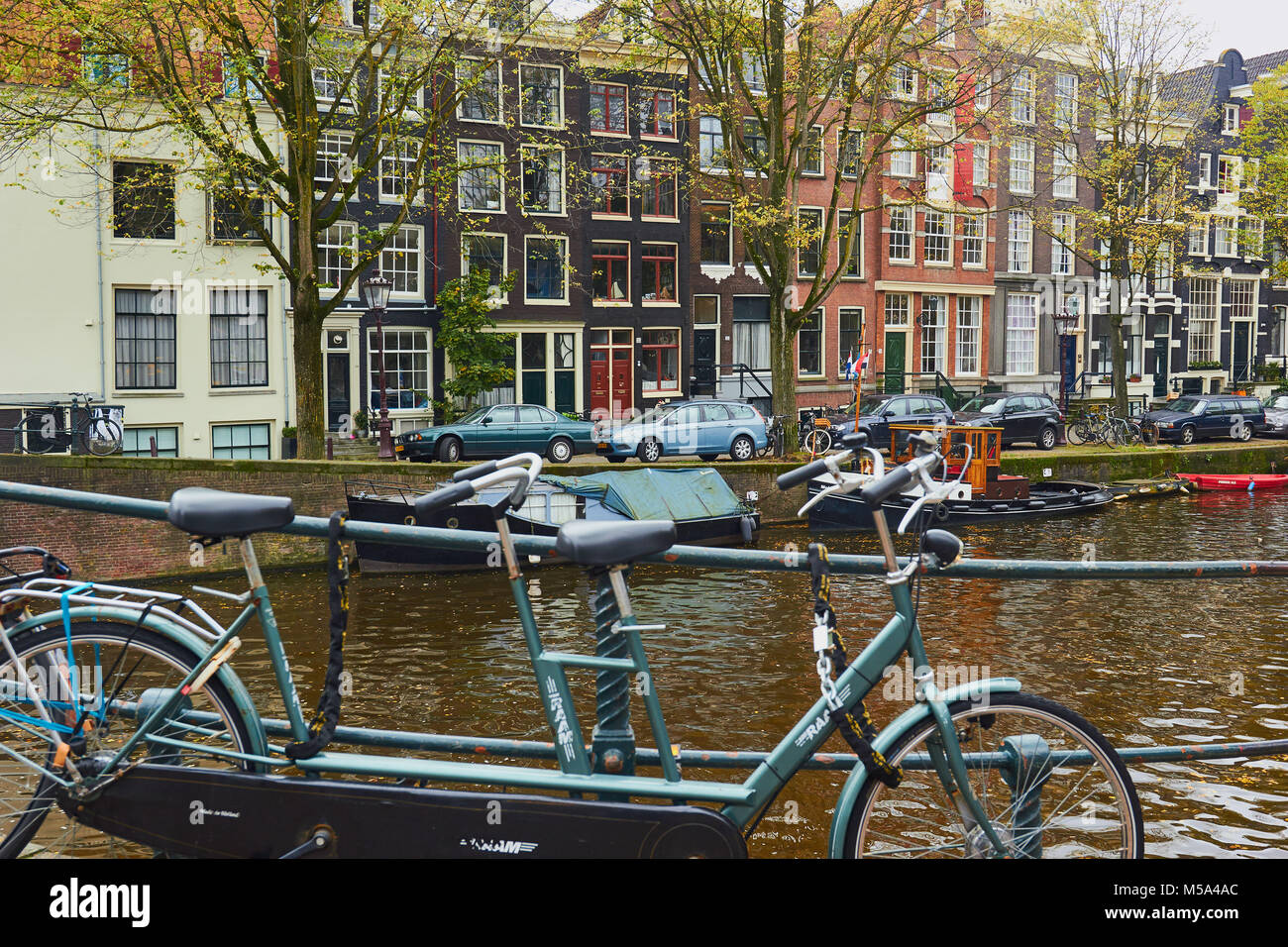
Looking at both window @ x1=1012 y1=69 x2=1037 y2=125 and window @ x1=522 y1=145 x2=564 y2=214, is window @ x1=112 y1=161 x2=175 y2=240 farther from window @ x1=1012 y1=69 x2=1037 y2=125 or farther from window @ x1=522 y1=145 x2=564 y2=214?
window @ x1=1012 y1=69 x2=1037 y2=125

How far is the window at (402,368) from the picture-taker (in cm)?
2919

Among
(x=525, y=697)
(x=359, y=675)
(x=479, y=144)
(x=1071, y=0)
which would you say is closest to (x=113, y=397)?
(x=479, y=144)

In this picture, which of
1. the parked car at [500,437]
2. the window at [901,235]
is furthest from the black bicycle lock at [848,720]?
the window at [901,235]

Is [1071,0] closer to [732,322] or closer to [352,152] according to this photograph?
[732,322]

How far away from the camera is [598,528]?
297cm

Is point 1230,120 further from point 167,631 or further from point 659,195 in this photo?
point 167,631

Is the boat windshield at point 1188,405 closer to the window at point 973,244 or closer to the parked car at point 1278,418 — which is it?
the parked car at point 1278,418

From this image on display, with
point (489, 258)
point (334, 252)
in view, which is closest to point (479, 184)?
point (489, 258)

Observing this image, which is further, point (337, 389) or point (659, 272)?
point (659, 272)

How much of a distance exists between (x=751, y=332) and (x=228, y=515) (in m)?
34.1

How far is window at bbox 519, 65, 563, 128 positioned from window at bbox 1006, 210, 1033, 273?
59.9 feet

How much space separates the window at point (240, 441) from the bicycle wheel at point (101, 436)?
3480 mm

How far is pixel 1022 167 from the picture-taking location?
42.1 metres

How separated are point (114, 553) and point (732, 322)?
23.0 m
